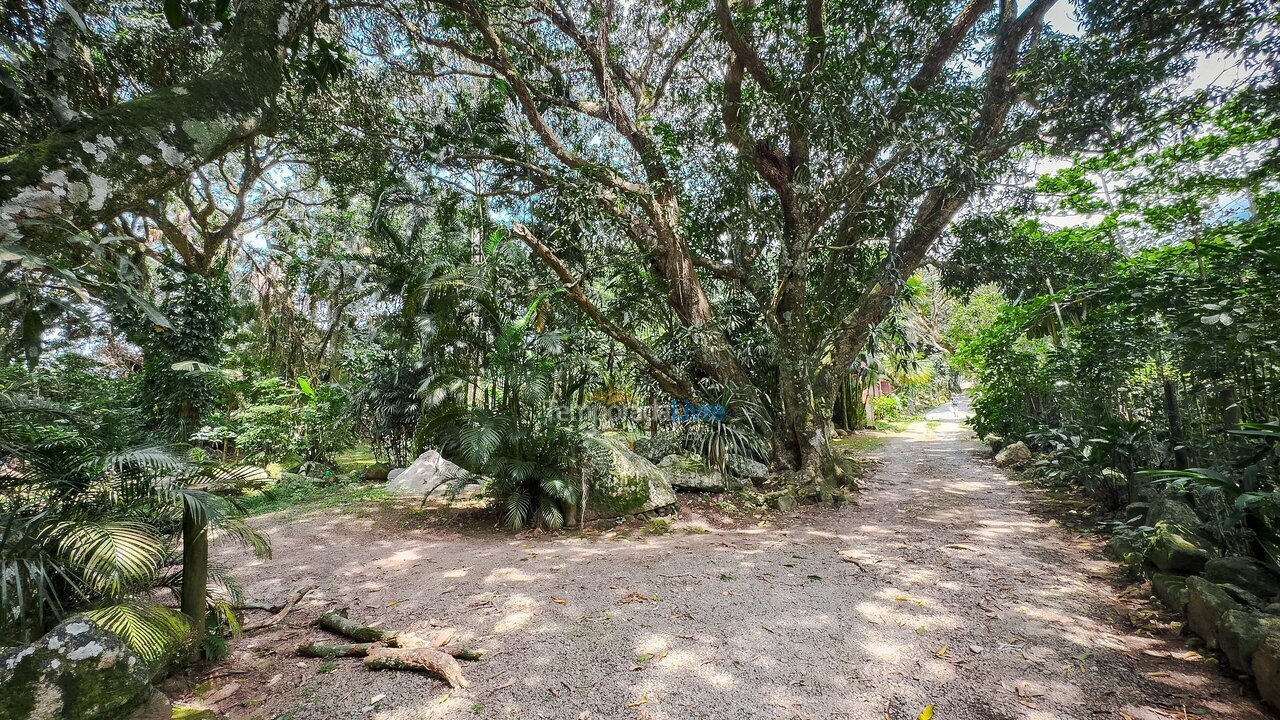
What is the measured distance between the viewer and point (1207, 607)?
2.59 metres

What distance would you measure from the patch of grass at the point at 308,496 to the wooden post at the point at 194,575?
18.2 feet

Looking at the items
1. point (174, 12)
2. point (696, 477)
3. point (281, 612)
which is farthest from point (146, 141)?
point (696, 477)

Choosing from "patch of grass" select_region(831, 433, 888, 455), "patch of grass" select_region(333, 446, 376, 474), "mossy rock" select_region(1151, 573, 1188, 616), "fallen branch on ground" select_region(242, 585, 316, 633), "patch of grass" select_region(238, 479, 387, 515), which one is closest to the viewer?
"mossy rock" select_region(1151, 573, 1188, 616)

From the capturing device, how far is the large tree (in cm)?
576

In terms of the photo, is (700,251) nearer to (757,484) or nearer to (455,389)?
(757,484)

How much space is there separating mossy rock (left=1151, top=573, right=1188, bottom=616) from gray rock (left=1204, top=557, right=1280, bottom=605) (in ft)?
0.49

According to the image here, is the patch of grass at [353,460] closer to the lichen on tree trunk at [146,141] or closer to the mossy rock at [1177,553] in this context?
the lichen on tree trunk at [146,141]

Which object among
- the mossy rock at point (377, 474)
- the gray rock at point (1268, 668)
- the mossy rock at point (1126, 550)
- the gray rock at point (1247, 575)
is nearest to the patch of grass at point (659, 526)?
the mossy rock at point (1126, 550)

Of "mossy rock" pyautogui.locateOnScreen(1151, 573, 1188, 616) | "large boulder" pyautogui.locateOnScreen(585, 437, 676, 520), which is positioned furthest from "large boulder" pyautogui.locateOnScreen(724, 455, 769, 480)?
"mossy rock" pyautogui.locateOnScreen(1151, 573, 1188, 616)

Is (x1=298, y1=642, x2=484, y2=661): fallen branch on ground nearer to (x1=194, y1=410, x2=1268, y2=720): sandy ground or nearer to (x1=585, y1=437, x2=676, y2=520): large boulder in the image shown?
(x1=194, y1=410, x2=1268, y2=720): sandy ground

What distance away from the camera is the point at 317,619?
329 cm

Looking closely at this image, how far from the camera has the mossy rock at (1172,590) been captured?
9.45 feet

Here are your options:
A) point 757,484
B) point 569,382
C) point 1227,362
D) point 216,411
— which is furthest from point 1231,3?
point 216,411

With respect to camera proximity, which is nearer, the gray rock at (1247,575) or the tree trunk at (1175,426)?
the gray rock at (1247,575)
